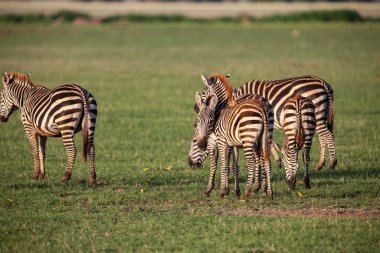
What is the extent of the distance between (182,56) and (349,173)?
29.2m

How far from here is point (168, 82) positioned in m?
31.2

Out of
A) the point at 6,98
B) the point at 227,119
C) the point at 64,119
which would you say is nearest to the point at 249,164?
the point at 227,119

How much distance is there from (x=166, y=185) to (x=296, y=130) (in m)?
2.39

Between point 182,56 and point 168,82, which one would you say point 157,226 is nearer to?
point 168,82

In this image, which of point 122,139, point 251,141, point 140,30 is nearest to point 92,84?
point 122,139

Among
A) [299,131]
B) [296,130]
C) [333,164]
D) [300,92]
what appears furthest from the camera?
[333,164]

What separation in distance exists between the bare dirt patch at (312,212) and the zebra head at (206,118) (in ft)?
5.15

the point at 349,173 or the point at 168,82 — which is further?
the point at 168,82

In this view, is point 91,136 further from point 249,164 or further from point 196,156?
point 249,164

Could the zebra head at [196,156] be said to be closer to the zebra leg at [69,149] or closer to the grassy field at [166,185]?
the grassy field at [166,185]

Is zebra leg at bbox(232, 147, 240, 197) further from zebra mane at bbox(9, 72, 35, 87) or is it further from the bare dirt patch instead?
zebra mane at bbox(9, 72, 35, 87)

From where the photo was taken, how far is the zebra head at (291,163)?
12.7 metres

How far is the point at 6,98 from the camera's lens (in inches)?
581

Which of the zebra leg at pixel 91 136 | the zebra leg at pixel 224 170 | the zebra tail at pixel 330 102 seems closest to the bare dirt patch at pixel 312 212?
the zebra leg at pixel 224 170
